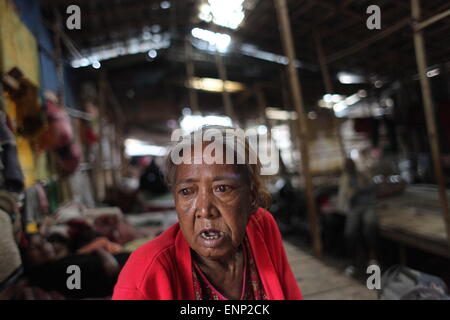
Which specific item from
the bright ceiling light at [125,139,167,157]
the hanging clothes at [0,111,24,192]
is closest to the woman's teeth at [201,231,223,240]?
the hanging clothes at [0,111,24,192]

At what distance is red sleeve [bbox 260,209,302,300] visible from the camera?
1256 mm

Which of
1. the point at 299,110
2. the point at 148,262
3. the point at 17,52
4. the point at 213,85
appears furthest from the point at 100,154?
the point at 148,262

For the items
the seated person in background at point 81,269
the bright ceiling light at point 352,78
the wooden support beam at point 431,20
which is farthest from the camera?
the bright ceiling light at point 352,78

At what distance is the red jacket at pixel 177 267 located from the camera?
0.92 metres

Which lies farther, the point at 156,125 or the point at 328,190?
the point at 156,125

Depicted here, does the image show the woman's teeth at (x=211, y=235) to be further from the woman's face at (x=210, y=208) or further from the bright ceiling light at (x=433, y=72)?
the bright ceiling light at (x=433, y=72)

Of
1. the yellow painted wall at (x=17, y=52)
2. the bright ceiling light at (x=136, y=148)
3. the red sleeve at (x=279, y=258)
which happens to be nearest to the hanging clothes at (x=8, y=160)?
the yellow painted wall at (x=17, y=52)

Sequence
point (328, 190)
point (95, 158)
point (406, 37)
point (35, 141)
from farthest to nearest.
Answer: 1. point (95, 158)
2. point (328, 190)
3. point (35, 141)
4. point (406, 37)

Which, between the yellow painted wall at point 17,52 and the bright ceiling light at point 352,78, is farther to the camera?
the bright ceiling light at point 352,78

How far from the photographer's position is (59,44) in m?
5.18

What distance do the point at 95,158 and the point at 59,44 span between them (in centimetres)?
389

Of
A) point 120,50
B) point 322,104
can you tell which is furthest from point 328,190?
point 120,50

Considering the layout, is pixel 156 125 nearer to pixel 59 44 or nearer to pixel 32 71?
pixel 59 44
